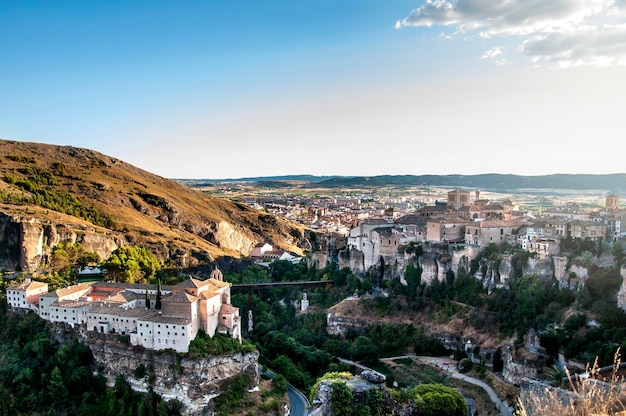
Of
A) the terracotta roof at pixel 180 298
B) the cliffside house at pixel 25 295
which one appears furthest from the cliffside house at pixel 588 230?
the cliffside house at pixel 25 295

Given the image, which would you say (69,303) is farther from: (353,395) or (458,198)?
(458,198)

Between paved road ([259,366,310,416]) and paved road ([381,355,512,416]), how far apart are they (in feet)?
25.8

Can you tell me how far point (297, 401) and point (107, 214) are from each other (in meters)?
45.7

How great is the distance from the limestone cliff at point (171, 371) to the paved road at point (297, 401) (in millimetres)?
2796

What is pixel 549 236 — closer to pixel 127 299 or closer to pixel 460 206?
pixel 460 206

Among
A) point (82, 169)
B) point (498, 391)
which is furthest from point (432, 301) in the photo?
point (82, 169)

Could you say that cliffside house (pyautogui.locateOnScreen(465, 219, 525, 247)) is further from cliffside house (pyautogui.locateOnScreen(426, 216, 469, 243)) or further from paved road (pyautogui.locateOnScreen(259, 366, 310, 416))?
paved road (pyautogui.locateOnScreen(259, 366, 310, 416))

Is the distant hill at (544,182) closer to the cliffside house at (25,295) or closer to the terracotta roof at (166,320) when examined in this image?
the terracotta roof at (166,320)

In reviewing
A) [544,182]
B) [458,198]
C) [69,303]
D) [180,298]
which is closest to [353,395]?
[180,298]

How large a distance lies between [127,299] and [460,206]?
1348 inches

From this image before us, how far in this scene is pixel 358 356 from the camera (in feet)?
132

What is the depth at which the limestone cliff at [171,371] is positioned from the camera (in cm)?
3275

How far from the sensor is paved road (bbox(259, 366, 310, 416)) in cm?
3347

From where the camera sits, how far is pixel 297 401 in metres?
35.1
